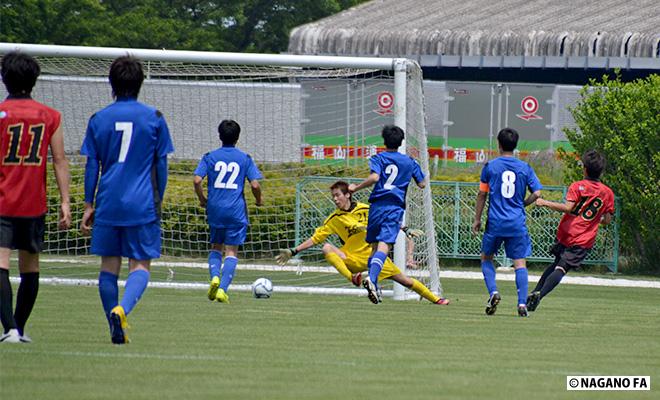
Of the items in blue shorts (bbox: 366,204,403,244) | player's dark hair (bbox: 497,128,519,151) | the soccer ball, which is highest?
player's dark hair (bbox: 497,128,519,151)

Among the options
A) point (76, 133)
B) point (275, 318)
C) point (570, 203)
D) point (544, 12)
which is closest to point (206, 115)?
point (76, 133)

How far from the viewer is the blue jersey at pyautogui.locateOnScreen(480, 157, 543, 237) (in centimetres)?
1419

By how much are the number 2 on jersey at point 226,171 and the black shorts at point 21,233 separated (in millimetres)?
5166

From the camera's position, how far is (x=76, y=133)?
66.1 feet

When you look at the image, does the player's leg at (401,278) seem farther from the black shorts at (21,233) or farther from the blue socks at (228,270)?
the black shorts at (21,233)

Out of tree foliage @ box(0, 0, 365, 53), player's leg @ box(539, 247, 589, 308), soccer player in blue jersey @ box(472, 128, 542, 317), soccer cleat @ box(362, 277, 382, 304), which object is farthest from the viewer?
tree foliage @ box(0, 0, 365, 53)

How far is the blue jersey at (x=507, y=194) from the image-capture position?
14.2m

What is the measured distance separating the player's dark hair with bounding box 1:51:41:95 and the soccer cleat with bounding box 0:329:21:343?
1642 mm

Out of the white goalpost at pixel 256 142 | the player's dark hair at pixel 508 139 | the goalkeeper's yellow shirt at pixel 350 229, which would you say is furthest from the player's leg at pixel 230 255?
the player's dark hair at pixel 508 139

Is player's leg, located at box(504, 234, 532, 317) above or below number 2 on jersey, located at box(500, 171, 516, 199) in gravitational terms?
below

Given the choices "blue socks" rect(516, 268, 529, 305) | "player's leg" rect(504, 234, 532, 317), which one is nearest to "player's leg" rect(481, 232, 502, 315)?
"player's leg" rect(504, 234, 532, 317)

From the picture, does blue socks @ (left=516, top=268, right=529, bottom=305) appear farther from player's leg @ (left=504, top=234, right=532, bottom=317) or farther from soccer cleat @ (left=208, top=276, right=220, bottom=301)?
soccer cleat @ (left=208, top=276, right=220, bottom=301)

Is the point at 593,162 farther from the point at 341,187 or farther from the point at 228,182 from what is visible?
the point at 228,182

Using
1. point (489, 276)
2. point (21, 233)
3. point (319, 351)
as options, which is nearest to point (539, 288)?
point (489, 276)
